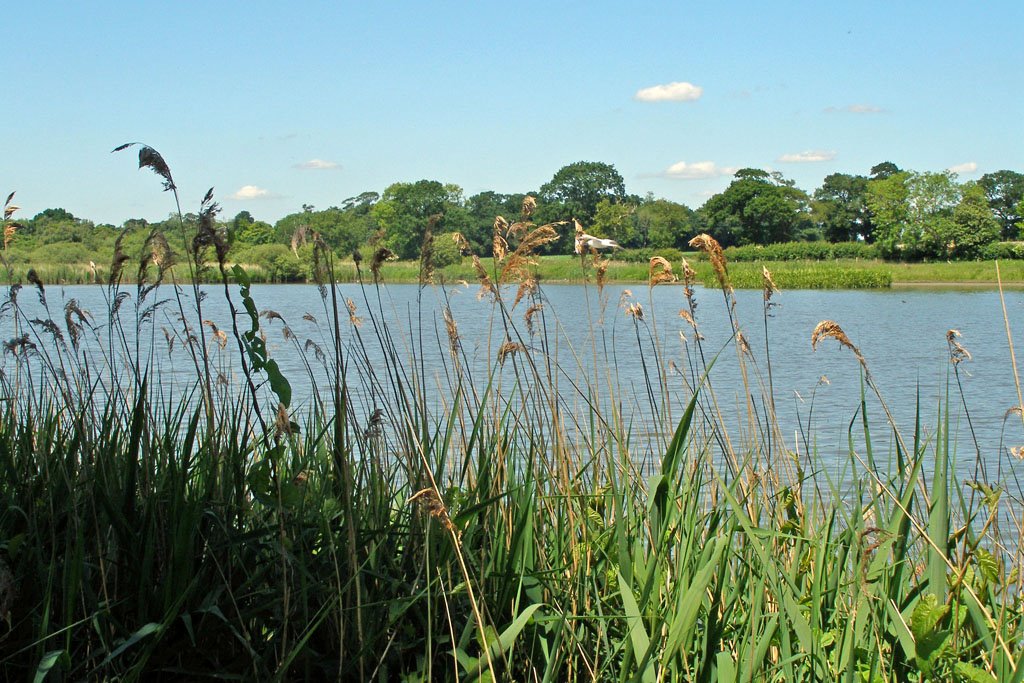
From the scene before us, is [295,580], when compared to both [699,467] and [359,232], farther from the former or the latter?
[359,232]

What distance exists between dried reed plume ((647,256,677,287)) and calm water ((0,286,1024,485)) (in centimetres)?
9

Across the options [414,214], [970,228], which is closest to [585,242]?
[414,214]

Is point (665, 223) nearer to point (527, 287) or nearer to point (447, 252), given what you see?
point (447, 252)

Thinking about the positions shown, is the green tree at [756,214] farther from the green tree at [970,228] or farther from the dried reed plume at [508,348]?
the dried reed plume at [508,348]

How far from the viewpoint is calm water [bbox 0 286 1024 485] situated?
388 cm

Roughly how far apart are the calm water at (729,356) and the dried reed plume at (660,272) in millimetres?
90

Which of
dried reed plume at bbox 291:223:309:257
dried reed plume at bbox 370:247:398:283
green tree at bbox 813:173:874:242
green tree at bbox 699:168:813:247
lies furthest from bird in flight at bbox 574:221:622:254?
green tree at bbox 813:173:874:242

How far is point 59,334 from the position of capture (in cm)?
301

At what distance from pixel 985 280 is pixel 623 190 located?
21.4 meters

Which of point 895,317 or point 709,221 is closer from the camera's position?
point 895,317

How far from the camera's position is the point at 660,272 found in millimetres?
2883

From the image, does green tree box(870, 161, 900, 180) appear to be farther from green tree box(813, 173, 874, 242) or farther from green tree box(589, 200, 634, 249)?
green tree box(589, 200, 634, 249)

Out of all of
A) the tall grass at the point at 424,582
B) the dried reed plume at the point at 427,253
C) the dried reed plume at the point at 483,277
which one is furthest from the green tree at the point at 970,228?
the dried reed plume at the point at 427,253

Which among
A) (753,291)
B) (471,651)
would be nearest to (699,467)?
(471,651)
